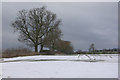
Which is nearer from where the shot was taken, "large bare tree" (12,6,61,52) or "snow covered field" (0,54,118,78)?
"snow covered field" (0,54,118,78)

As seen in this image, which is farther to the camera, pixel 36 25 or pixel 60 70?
pixel 36 25

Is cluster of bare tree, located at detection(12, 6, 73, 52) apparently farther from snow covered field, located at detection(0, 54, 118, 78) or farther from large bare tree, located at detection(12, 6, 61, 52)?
snow covered field, located at detection(0, 54, 118, 78)

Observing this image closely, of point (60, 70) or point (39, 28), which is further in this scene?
point (39, 28)

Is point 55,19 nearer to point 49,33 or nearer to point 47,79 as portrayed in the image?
point 49,33

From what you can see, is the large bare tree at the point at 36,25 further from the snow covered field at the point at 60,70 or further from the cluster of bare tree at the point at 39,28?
the snow covered field at the point at 60,70

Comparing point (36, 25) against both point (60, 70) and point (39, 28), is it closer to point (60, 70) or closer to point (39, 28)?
point (39, 28)

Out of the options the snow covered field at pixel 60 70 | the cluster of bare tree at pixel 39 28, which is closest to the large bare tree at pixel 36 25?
the cluster of bare tree at pixel 39 28

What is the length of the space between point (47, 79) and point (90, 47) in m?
33.4

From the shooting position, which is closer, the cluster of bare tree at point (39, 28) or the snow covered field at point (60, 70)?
the snow covered field at point (60, 70)

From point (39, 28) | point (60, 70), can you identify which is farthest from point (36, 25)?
point (60, 70)

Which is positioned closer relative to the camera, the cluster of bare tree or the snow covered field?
the snow covered field

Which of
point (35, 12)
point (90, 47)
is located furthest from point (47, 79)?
point (90, 47)

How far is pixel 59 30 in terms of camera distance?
32.6 metres

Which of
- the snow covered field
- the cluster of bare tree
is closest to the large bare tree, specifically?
the cluster of bare tree
